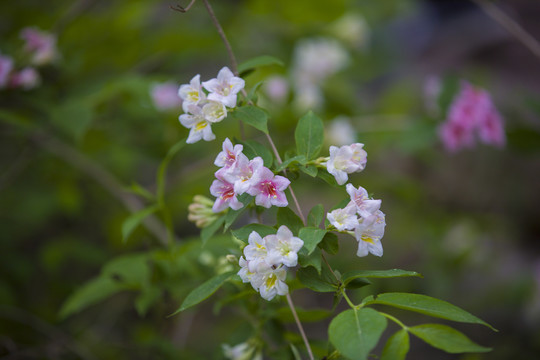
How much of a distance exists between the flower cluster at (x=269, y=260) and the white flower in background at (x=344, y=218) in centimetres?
8

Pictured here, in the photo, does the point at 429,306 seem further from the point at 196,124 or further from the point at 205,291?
the point at 196,124

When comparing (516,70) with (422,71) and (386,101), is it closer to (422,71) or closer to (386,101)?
(422,71)

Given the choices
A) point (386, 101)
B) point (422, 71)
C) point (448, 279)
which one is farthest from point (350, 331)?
point (422, 71)

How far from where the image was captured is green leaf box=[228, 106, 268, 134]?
0.89 metres

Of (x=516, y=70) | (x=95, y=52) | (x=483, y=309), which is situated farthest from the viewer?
(x=516, y=70)

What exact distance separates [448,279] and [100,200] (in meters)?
2.28

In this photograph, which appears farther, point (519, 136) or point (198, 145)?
point (198, 145)

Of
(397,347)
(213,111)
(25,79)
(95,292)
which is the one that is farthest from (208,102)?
(25,79)

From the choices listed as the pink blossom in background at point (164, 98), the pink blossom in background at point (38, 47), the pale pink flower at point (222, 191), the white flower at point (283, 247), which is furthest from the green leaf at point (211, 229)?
the pink blossom in background at point (38, 47)

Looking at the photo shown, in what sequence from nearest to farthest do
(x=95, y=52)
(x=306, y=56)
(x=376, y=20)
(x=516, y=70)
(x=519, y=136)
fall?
(x=519, y=136) → (x=95, y=52) → (x=306, y=56) → (x=376, y=20) → (x=516, y=70)

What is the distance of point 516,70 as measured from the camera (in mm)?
4672

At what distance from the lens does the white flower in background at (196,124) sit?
3.03 feet

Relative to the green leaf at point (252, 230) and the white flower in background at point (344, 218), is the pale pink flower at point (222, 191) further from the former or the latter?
the white flower in background at point (344, 218)

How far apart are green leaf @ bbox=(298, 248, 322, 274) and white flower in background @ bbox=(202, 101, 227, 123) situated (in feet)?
1.09
